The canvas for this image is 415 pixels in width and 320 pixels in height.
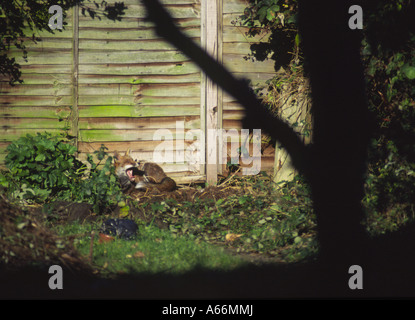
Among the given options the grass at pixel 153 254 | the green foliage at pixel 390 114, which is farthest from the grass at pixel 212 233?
the green foliage at pixel 390 114

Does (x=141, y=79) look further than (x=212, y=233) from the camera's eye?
Yes

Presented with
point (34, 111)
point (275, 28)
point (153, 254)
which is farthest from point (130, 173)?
point (275, 28)

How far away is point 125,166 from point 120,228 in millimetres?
2021

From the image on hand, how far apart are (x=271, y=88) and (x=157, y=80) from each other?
6.04 ft

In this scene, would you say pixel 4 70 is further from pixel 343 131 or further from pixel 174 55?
pixel 343 131

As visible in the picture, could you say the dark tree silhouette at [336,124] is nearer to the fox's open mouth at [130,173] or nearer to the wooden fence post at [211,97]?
the wooden fence post at [211,97]

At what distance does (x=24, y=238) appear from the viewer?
11.5ft

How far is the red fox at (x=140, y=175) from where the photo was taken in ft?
21.7

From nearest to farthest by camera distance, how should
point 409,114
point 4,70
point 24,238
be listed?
point 24,238, point 409,114, point 4,70

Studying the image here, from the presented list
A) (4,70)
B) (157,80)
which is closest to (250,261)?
(157,80)

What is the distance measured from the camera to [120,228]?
A: 4762mm

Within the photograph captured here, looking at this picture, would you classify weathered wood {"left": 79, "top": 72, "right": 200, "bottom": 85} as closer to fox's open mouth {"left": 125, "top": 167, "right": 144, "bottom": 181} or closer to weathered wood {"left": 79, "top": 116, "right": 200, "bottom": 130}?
weathered wood {"left": 79, "top": 116, "right": 200, "bottom": 130}

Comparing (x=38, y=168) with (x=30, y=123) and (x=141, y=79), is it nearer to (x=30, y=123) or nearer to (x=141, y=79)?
(x=30, y=123)

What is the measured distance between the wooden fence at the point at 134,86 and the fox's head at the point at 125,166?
253mm
